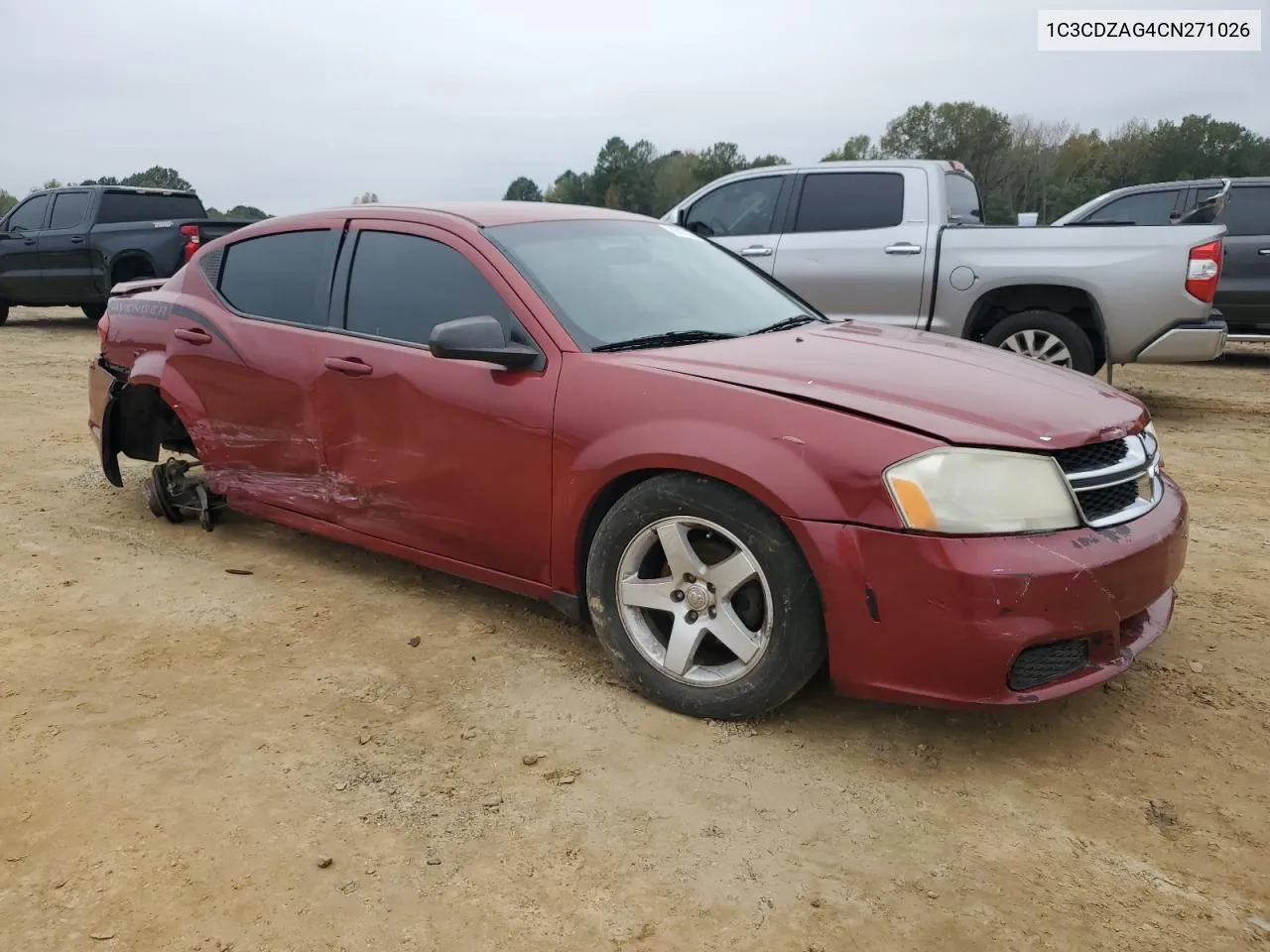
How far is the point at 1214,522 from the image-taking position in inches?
187

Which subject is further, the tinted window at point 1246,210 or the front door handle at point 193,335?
the tinted window at point 1246,210

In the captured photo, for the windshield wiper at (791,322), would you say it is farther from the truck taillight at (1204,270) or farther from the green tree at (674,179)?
the green tree at (674,179)

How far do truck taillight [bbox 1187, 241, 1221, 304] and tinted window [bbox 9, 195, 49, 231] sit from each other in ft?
43.8

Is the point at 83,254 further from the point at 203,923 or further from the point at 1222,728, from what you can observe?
the point at 1222,728

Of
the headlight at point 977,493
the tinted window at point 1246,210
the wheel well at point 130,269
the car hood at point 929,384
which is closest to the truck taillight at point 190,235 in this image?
the wheel well at point 130,269

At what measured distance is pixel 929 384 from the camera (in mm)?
2922

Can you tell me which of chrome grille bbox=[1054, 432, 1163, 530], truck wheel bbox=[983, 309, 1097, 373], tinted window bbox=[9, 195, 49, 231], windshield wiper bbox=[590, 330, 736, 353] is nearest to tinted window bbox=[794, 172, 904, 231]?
truck wheel bbox=[983, 309, 1097, 373]

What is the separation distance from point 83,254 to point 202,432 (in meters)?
9.98

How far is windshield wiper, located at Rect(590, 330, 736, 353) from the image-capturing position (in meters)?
3.25

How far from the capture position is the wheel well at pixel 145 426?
4.77 meters

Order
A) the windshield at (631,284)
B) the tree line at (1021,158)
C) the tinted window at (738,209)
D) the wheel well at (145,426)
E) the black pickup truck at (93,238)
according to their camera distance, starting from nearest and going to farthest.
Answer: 1. the windshield at (631,284)
2. the wheel well at (145,426)
3. the tinted window at (738,209)
4. the black pickup truck at (93,238)
5. the tree line at (1021,158)

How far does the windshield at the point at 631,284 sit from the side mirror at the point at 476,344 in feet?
0.69

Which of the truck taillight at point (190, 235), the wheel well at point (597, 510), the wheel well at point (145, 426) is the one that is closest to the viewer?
the wheel well at point (597, 510)

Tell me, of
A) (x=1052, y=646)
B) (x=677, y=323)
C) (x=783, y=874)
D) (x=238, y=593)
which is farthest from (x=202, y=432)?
(x=1052, y=646)
